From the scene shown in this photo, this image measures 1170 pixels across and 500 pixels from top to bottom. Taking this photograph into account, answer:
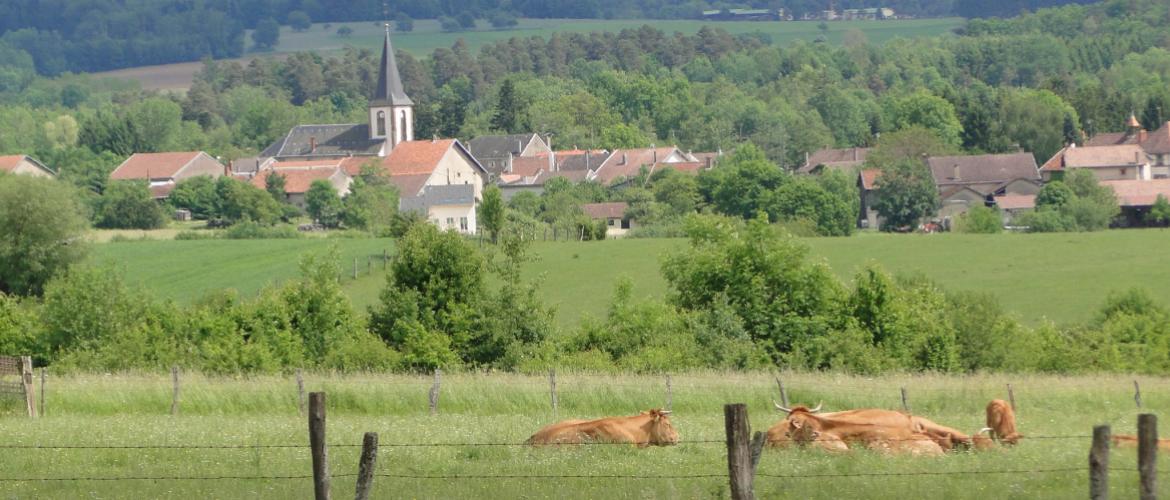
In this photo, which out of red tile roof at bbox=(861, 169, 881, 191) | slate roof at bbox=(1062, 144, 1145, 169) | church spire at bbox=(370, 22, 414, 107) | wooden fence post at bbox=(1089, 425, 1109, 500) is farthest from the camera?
church spire at bbox=(370, 22, 414, 107)

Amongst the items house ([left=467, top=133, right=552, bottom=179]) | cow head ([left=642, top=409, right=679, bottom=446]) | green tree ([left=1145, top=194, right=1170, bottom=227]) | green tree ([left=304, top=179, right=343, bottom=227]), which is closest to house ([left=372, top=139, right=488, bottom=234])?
green tree ([left=304, top=179, right=343, bottom=227])

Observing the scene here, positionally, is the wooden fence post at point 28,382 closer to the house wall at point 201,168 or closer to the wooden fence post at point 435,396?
the wooden fence post at point 435,396

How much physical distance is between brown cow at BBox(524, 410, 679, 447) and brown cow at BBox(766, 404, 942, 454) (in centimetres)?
103

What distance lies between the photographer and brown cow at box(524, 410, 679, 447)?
1605cm

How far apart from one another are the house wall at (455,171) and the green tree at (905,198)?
1272 inches

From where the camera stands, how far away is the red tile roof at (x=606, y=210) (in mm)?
103188

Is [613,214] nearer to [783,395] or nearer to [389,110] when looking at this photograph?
[389,110]

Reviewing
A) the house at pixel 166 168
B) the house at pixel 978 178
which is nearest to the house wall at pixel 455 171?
the house at pixel 166 168

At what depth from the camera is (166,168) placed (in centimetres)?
13788

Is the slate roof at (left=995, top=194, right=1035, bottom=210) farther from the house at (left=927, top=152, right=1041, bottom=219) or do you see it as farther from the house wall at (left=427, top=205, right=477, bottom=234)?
the house wall at (left=427, top=205, right=477, bottom=234)

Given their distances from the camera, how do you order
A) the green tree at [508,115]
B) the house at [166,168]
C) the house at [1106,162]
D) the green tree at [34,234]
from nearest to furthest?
the green tree at [34,234]
the house at [1106,162]
the house at [166,168]
the green tree at [508,115]

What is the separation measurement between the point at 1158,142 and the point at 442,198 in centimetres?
6333

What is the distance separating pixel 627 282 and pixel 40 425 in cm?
2130

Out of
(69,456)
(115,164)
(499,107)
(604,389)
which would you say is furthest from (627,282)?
(499,107)
